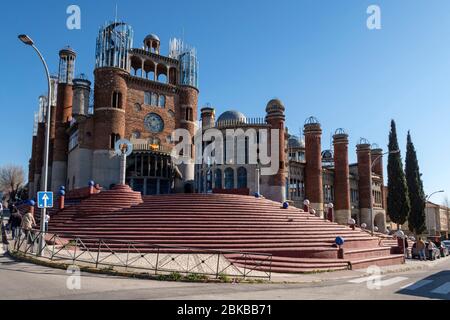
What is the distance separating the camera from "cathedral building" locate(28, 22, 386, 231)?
121ft

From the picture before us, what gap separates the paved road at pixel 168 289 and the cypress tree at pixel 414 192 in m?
37.2

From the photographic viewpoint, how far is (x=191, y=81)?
43.8m

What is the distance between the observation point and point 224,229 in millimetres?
18844

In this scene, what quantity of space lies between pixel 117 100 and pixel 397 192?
113 feet

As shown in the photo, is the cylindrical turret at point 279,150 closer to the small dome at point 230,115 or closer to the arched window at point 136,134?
the small dome at point 230,115

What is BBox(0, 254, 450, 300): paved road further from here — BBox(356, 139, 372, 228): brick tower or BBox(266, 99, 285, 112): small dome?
BBox(356, 139, 372, 228): brick tower

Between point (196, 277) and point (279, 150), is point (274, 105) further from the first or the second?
point (196, 277)

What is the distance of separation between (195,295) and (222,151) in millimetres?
27674

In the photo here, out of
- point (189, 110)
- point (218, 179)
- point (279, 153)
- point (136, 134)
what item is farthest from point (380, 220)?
point (136, 134)

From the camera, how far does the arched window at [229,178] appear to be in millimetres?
36031

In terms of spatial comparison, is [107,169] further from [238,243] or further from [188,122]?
[238,243]

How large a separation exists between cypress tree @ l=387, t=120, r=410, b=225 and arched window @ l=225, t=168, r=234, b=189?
22.3m

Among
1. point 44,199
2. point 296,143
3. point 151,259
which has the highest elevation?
point 296,143

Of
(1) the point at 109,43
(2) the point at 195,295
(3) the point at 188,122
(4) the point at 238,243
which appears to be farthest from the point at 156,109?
(2) the point at 195,295
